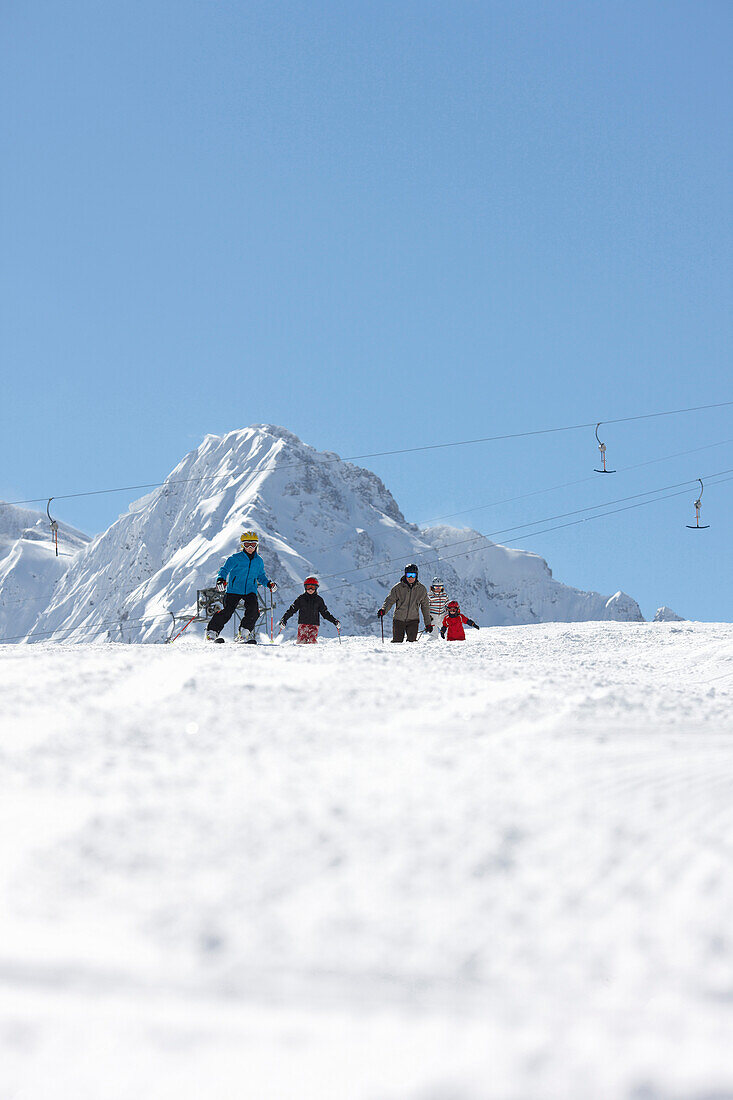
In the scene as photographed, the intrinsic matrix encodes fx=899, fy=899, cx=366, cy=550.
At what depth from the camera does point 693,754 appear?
346 centimetres

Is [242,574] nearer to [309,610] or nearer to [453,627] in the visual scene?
[309,610]

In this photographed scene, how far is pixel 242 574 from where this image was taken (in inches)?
458

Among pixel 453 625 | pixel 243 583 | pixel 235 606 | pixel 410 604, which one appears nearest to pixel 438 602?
pixel 453 625

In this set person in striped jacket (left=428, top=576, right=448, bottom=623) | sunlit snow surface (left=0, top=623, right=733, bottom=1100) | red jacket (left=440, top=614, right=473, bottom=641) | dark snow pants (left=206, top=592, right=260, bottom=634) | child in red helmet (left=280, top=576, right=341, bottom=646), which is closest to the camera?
sunlit snow surface (left=0, top=623, right=733, bottom=1100)

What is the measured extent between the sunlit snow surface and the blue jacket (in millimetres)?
7844

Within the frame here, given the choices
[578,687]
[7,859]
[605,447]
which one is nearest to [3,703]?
[7,859]

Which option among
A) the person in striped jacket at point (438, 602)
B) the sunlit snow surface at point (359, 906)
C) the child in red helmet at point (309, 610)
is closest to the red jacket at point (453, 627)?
the person in striped jacket at point (438, 602)

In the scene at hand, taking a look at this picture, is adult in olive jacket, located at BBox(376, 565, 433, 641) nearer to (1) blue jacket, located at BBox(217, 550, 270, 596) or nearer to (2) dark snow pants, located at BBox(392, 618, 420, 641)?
(2) dark snow pants, located at BBox(392, 618, 420, 641)

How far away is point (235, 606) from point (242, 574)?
50 centimetres

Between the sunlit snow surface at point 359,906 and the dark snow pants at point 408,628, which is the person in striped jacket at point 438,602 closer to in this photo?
the dark snow pants at point 408,628

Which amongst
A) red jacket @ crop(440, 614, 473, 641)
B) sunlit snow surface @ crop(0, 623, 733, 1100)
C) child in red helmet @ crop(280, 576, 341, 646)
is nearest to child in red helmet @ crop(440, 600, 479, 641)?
red jacket @ crop(440, 614, 473, 641)

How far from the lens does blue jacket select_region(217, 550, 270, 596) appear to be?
11.6m

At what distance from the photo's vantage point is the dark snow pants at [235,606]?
11562 mm

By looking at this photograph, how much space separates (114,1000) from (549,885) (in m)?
1.11
